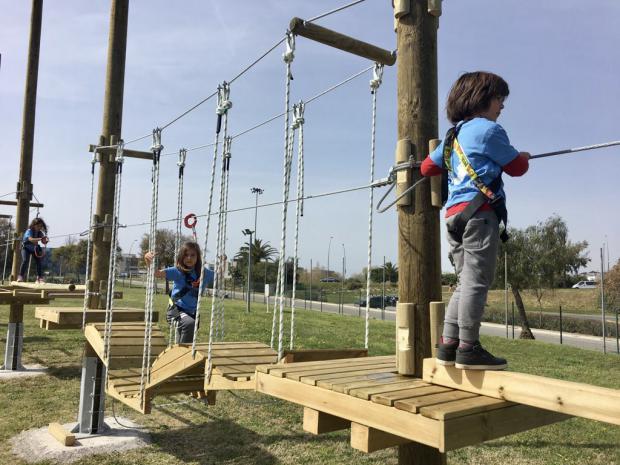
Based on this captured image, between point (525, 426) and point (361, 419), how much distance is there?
69 centimetres

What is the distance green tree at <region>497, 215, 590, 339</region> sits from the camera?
24594mm

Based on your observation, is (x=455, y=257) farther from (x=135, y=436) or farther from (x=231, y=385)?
(x=135, y=436)

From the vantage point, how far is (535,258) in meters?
24.9

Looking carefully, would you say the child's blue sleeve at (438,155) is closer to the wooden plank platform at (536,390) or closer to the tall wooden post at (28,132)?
the wooden plank platform at (536,390)

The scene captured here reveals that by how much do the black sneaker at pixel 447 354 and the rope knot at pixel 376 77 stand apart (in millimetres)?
1915

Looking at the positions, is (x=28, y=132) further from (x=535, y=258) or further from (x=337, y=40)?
(x=535, y=258)

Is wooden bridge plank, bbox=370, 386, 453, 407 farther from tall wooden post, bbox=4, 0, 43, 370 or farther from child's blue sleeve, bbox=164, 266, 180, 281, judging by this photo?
tall wooden post, bbox=4, 0, 43, 370

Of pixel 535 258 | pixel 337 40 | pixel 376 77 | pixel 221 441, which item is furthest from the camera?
pixel 535 258

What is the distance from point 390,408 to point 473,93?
4.80 ft

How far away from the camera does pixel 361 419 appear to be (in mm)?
2143

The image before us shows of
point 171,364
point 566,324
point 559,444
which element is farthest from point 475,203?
point 566,324

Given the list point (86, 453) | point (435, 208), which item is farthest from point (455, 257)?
point (86, 453)

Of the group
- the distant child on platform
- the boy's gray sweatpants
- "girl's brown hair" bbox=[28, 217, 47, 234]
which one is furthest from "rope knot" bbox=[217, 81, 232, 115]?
"girl's brown hair" bbox=[28, 217, 47, 234]

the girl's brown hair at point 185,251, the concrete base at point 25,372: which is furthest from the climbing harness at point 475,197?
the concrete base at point 25,372
